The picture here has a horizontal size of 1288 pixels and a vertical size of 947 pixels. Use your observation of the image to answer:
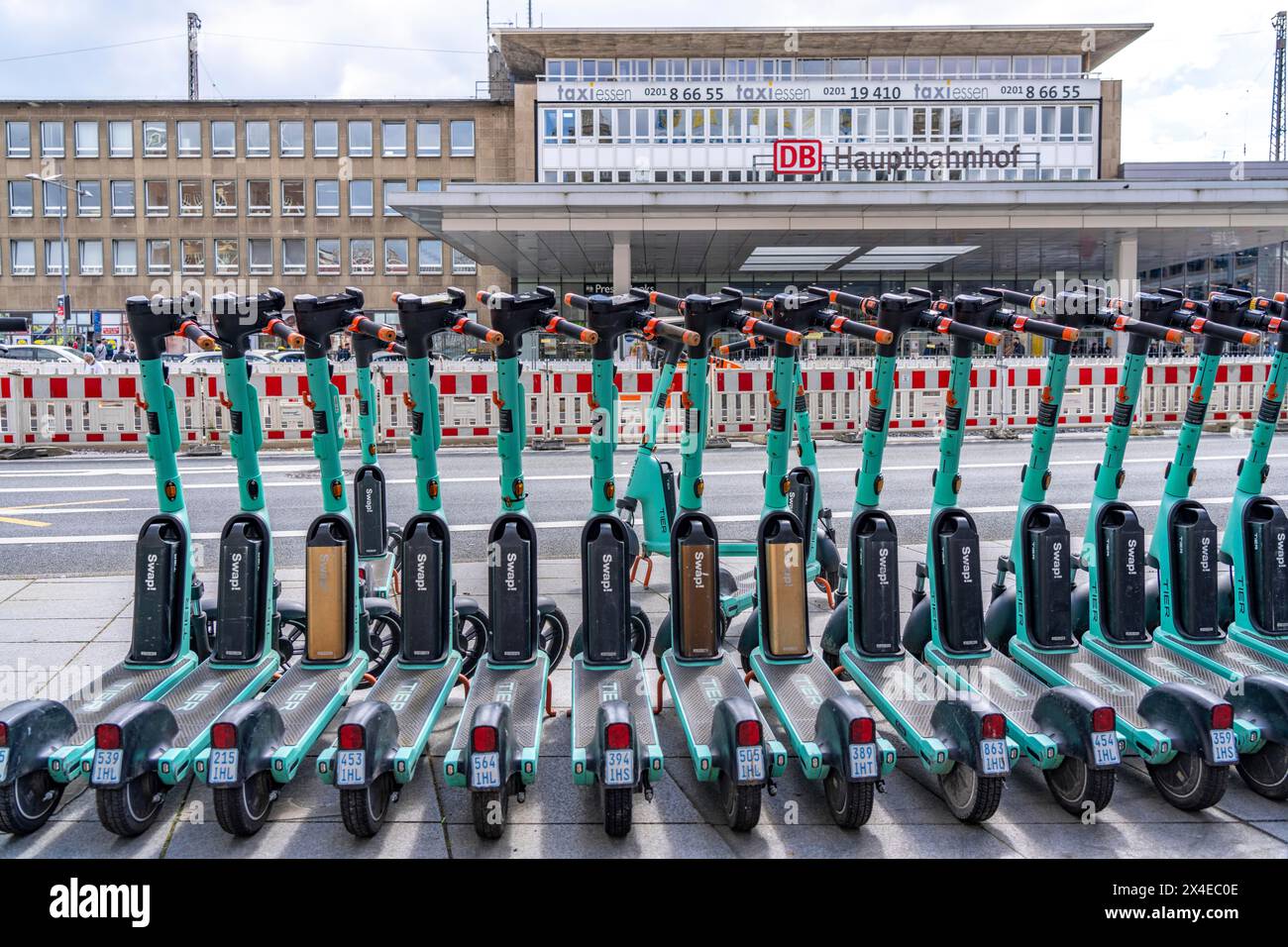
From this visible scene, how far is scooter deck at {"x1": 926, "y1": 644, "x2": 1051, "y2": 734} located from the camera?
4.37 meters

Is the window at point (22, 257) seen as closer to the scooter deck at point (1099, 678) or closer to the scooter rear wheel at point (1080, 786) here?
the scooter deck at point (1099, 678)

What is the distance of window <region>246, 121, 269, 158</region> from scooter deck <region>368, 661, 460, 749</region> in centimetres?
5573

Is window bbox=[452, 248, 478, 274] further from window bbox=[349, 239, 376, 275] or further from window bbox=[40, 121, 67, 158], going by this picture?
window bbox=[40, 121, 67, 158]

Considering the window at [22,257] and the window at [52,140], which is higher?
the window at [52,140]

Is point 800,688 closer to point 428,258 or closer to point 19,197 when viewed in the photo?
point 428,258

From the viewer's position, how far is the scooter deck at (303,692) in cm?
426

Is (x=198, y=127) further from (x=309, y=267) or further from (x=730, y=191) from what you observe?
(x=730, y=191)

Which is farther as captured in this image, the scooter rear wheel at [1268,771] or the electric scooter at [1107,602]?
the electric scooter at [1107,602]

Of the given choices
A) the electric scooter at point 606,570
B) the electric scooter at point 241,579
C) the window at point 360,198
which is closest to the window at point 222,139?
the window at point 360,198

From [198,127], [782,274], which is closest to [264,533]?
[782,274]

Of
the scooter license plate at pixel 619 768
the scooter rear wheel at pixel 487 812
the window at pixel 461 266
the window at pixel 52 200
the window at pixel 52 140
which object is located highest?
the window at pixel 52 140

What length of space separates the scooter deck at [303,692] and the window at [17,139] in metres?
61.6

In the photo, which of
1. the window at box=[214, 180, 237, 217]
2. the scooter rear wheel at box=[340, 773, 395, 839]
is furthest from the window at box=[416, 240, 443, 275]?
the scooter rear wheel at box=[340, 773, 395, 839]

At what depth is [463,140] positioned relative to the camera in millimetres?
54812
